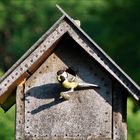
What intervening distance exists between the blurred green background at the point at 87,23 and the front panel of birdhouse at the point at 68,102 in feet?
107

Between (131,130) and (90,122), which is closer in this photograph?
(90,122)

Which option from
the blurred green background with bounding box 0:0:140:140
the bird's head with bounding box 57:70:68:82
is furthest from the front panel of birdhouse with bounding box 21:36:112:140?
the blurred green background with bounding box 0:0:140:140

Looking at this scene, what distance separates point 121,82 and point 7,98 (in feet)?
4.58

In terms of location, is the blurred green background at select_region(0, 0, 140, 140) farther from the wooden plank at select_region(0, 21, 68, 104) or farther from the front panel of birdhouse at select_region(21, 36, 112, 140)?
the wooden plank at select_region(0, 21, 68, 104)

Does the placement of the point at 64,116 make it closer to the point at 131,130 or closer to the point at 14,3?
the point at 131,130

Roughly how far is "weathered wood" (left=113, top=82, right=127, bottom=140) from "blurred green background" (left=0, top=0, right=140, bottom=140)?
32603 mm

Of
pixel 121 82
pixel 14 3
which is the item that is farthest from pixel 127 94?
pixel 14 3

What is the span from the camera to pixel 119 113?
12.1m

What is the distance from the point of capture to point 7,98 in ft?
40.6

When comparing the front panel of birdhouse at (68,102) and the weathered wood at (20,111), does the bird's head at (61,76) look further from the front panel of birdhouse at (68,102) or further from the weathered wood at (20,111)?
the weathered wood at (20,111)

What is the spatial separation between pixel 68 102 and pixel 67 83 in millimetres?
289

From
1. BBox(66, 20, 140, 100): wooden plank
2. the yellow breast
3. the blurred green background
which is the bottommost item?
the yellow breast

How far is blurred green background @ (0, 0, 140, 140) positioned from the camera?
155 ft

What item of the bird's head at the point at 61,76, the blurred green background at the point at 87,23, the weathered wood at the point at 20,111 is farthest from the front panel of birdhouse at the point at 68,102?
the blurred green background at the point at 87,23
